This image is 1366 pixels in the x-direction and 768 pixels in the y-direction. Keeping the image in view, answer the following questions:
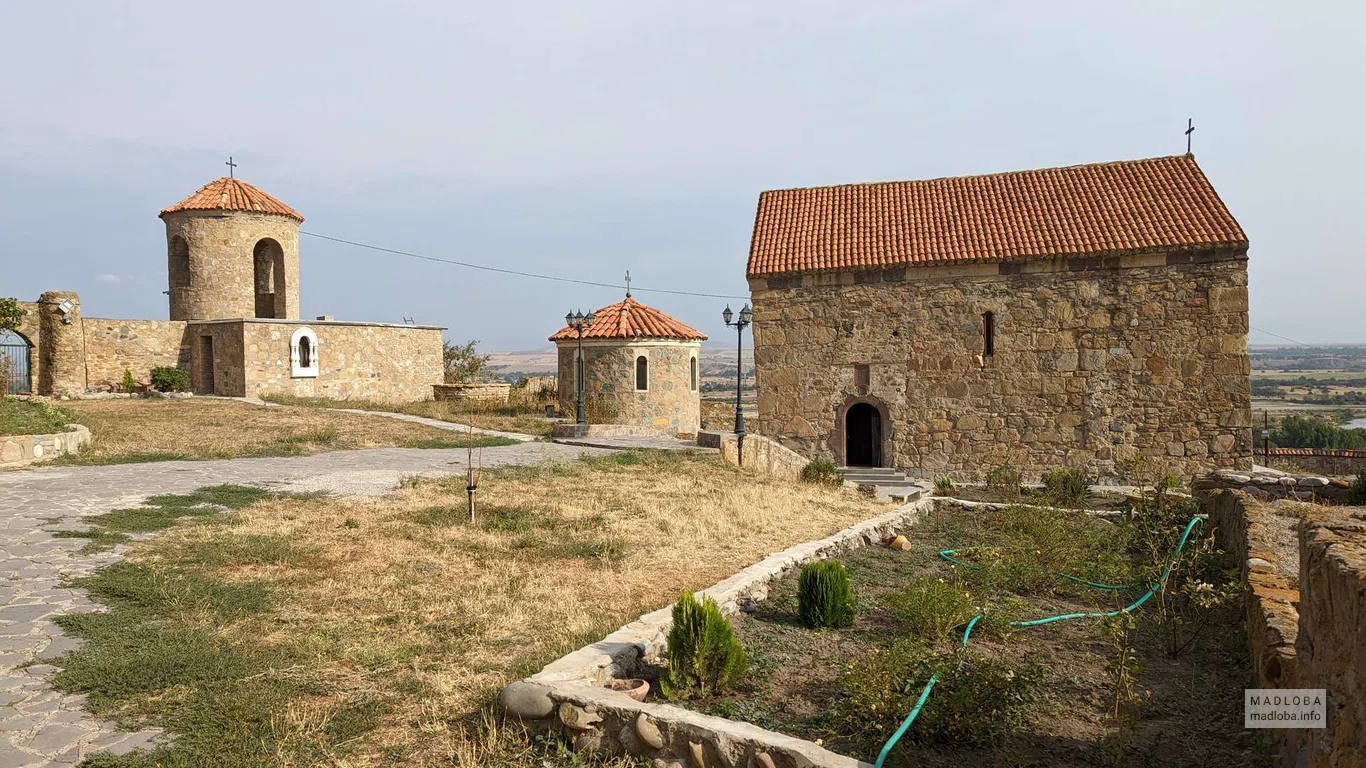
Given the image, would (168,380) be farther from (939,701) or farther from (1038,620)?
(939,701)

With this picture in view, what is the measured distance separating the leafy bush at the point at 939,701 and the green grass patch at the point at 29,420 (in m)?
13.6

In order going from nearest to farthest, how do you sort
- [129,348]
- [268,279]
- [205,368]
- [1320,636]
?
[1320,636] < [129,348] < [205,368] < [268,279]

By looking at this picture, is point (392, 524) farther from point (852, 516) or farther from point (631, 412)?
point (631, 412)

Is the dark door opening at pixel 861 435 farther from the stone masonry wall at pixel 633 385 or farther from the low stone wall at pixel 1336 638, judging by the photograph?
the low stone wall at pixel 1336 638

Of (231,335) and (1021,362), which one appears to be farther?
(231,335)

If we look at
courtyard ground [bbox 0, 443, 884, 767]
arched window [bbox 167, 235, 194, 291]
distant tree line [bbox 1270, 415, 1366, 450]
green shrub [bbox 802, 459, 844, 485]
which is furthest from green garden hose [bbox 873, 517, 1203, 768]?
distant tree line [bbox 1270, 415, 1366, 450]

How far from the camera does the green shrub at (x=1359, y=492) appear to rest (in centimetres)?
1042

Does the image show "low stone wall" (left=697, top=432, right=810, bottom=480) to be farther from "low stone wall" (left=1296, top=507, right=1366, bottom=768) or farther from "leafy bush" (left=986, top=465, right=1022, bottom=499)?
"low stone wall" (left=1296, top=507, right=1366, bottom=768)

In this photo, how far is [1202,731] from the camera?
15.0 feet

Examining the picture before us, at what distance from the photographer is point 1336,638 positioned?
3020 mm

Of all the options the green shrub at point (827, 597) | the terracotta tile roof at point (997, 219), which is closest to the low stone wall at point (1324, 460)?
the terracotta tile roof at point (997, 219)

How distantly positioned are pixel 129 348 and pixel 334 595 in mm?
23023

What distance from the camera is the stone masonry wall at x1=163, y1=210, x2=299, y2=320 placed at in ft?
85.2

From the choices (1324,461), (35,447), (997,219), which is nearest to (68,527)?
(35,447)
